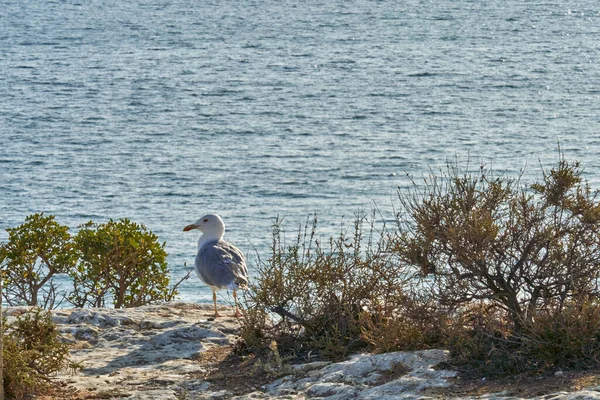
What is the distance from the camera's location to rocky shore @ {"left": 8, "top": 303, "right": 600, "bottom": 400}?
759cm

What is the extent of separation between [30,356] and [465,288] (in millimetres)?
3841

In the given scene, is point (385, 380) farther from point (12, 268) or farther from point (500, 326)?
point (12, 268)

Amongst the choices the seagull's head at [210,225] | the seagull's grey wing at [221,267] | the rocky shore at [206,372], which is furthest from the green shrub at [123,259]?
the rocky shore at [206,372]

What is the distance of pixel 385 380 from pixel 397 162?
55.1 meters

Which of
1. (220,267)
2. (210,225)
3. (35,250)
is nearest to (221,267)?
(220,267)

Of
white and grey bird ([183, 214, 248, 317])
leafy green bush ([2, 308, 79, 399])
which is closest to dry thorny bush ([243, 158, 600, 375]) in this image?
white and grey bird ([183, 214, 248, 317])

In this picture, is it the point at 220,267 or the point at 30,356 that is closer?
the point at 30,356

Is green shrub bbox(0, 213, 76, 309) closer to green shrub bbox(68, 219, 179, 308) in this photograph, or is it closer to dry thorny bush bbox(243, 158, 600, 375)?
green shrub bbox(68, 219, 179, 308)

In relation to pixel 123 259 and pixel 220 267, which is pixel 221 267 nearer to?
pixel 220 267

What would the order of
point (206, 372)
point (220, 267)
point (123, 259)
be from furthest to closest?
1. point (123, 259)
2. point (220, 267)
3. point (206, 372)

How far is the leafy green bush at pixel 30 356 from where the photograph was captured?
8.33 metres

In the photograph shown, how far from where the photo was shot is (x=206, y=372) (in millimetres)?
9266

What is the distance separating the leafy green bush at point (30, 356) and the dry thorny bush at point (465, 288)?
6.13 feet

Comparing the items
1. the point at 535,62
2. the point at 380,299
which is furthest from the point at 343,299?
the point at 535,62
